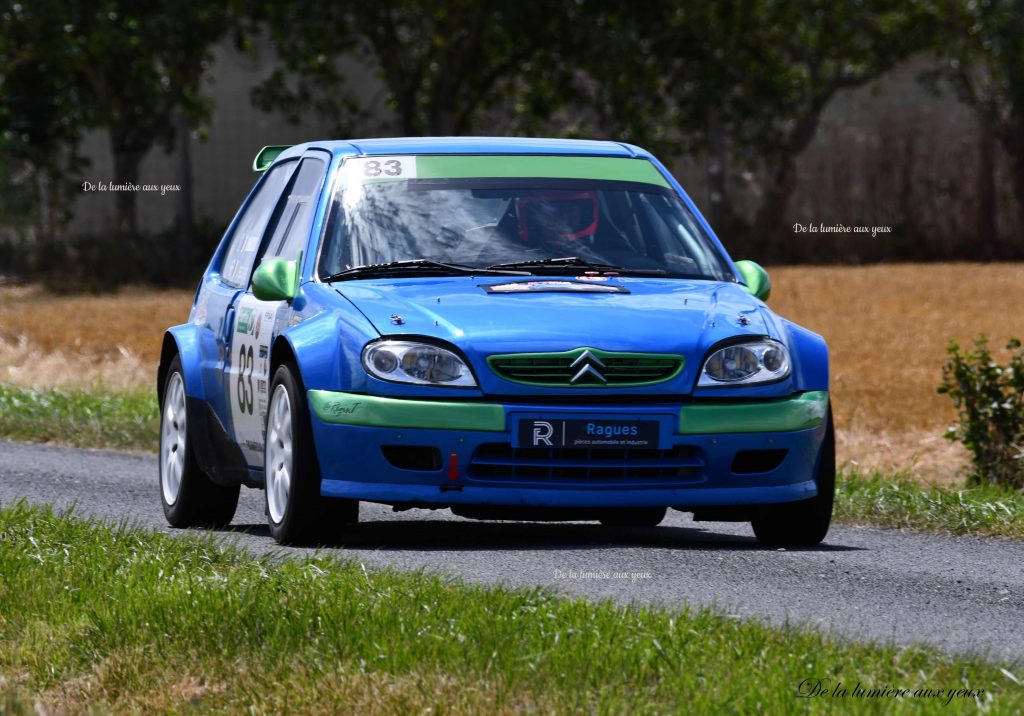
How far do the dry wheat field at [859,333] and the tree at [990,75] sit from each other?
2627mm

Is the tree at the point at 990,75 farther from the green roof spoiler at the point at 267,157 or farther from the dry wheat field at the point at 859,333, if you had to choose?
the green roof spoiler at the point at 267,157

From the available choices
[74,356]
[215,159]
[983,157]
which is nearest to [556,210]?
[74,356]

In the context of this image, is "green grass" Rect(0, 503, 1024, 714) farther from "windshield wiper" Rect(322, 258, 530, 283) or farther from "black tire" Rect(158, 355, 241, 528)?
"black tire" Rect(158, 355, 241, 528)

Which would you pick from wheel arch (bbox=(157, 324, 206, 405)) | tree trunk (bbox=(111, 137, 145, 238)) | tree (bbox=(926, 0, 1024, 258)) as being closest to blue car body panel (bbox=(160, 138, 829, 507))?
wheel arch (bbox=(157, 324, 206, 405))

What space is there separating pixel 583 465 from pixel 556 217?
1.47 meters

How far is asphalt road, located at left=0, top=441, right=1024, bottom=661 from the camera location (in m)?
6.53

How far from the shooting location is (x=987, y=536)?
365 inches

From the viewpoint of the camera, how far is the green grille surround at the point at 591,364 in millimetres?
7723

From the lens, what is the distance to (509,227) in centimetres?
877

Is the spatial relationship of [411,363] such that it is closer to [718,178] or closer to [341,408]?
[341,408]

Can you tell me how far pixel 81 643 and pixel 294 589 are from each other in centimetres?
74

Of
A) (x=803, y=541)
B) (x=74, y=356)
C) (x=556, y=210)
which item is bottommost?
(x=74, y=356)

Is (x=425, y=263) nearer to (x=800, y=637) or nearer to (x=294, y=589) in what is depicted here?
(x=294, y=589)

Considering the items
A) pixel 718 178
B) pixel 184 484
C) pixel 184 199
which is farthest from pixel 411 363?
pixel 718 178
